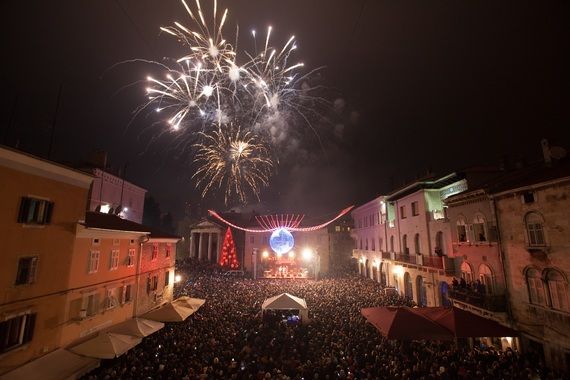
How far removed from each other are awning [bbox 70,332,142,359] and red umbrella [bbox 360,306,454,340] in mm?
12303

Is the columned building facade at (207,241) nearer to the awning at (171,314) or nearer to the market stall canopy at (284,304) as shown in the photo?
the awning at (171,314)

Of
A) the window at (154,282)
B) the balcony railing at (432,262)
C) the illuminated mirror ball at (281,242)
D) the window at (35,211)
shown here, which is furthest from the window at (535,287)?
the illuminated mirror ball at (281,242)

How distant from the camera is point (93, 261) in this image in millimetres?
16812

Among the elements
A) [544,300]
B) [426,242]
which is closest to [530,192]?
[544,300]

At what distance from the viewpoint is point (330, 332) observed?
18.1m

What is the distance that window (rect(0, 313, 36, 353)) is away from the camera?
1164 centimetres

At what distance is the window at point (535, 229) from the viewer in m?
14.8

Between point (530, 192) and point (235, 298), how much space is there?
22527 mm

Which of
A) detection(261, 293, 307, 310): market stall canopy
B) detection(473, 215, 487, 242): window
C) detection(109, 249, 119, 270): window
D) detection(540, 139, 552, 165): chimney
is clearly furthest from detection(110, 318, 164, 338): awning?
detection(540, 139, 552, 165): chimney

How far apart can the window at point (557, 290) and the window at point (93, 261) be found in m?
23.3

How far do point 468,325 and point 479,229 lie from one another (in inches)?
285

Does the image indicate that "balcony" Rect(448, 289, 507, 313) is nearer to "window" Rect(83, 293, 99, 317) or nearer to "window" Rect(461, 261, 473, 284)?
"window" Rect(461, 261, 473, 284)

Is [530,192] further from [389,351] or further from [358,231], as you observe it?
[358,231]

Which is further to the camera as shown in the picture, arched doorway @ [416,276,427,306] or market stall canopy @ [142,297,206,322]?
arched doorway @ [416,276,427,306]
